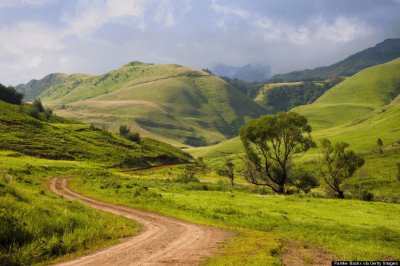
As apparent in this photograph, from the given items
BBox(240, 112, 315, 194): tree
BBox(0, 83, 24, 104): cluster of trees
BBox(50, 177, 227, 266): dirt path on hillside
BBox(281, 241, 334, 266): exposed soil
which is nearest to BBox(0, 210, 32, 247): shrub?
BBox(50, 177, 227, 266): dirt path on hillside

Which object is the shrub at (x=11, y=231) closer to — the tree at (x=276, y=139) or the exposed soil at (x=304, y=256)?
the exposed soil at (x=304, y=256)

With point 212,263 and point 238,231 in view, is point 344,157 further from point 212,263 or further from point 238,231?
point 212,263

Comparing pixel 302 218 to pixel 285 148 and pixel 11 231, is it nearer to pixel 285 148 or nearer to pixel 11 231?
pixel 11 231

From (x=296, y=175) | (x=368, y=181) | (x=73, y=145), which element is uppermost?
(x=73, y=145)

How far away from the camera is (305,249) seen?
28.5m

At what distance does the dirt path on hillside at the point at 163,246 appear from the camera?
832 inches

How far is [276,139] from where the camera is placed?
3295 inches

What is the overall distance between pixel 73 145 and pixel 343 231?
385 feet

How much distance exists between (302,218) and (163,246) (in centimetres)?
2225

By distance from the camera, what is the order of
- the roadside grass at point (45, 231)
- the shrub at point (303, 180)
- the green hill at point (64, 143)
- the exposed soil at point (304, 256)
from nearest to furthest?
the roadside grass at point (45, 231)
the exposed soil at point (304, 256)
the shrub at point (303, 180)
the green hill at point (64, 143)

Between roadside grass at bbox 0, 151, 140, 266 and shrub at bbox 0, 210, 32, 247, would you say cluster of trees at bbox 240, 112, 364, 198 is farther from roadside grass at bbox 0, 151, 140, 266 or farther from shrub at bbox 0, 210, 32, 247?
shrub at bbox 0, 210, 32, 247

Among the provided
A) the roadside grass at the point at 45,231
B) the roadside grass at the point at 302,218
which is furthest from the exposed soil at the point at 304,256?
the roadside grass at the point at 45,231

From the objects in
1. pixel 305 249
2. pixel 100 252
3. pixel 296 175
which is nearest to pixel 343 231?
pixel 305 249

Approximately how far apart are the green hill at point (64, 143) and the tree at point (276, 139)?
6016 cm
